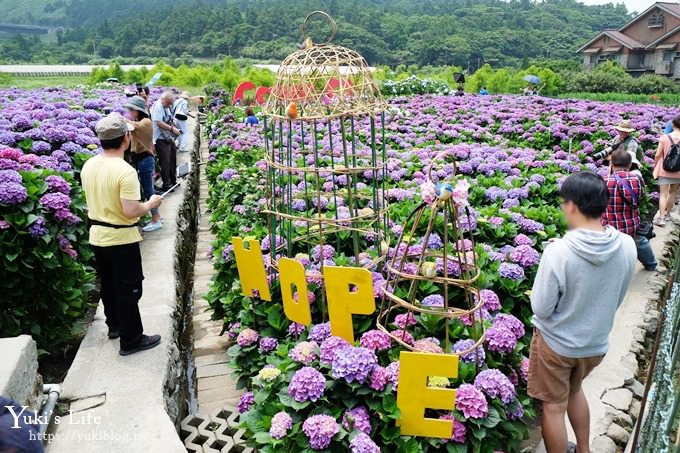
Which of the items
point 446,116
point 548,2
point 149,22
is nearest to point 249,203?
point 446,116

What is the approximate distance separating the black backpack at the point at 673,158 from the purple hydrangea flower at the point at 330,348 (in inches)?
198

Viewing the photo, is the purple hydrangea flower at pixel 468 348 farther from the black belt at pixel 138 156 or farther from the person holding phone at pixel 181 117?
the person holding phone at pixel 181 117

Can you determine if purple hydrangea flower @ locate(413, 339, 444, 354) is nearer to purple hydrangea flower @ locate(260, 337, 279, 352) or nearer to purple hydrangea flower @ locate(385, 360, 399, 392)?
purple hydrangea flower @ locate(385, 360, 399, 392)

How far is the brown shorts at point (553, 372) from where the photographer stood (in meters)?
2.44

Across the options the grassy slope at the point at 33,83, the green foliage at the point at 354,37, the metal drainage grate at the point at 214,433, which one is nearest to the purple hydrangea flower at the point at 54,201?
the metal drainage grate at the point at 214,433

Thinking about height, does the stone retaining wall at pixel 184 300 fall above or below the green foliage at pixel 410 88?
below

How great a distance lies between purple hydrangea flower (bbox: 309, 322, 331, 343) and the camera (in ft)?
9.44

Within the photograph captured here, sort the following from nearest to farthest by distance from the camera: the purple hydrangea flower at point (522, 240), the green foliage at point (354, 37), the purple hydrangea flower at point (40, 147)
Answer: the purple hydrangea flower at point (522, 240) < the purple hydrangea flower at point (40, 147) < the green foliage at point (354, 37)

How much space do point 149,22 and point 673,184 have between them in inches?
3031

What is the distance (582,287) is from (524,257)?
1.38m

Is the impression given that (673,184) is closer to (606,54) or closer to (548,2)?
(606,54)

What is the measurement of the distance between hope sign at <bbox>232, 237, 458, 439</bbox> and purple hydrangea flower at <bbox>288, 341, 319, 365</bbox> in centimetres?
19

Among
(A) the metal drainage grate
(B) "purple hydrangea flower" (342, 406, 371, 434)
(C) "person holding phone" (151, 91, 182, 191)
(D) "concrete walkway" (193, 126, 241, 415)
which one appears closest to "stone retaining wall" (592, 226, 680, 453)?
(B) "purple hydrangea flower" (342, 406, 371, 434)

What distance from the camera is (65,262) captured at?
3420 mm
